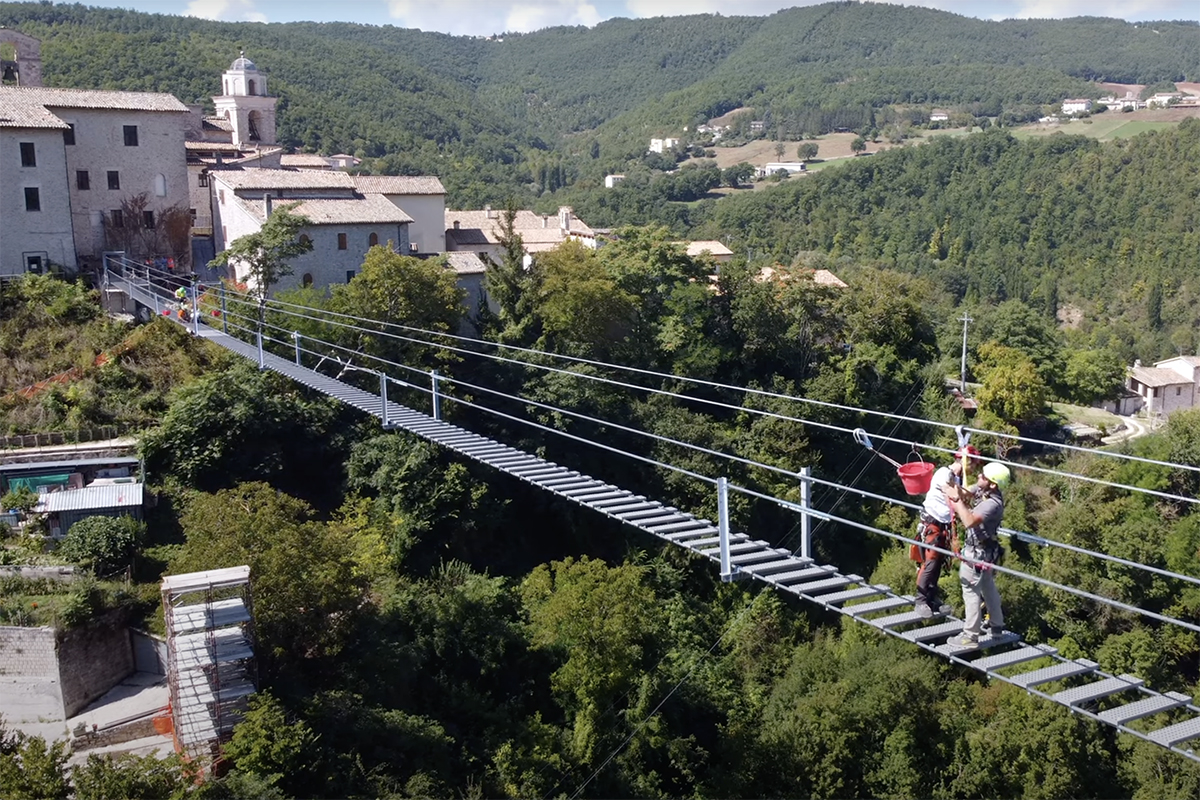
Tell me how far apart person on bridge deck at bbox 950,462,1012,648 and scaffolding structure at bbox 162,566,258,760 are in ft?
34.5

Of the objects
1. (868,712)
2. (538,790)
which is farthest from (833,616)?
(538,790)

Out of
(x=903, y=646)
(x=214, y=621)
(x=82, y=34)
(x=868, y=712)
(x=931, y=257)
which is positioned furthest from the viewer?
(x=931, y=257)

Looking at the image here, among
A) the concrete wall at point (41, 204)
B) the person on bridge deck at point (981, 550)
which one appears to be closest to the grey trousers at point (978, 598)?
the person on bridge deck at point (981, 550)

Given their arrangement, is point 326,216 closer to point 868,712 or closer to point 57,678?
point 57,678

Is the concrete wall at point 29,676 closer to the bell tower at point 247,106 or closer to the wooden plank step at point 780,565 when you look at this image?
the wooden plank step at point 780,565

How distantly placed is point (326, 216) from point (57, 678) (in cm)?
1586

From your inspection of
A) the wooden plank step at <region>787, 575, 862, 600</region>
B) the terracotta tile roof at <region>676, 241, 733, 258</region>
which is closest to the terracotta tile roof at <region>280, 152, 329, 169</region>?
the terracotta tile roof at <region>676, 241, 733, 258</region>

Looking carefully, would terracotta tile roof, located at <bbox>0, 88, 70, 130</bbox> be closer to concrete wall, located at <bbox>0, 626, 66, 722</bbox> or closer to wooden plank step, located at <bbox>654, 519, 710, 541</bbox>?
concrete wall, located at <bbox>0, 626, 66, 722</bbox>

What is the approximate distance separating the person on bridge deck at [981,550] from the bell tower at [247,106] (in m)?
39.7

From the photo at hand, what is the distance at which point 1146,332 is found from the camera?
6781cm

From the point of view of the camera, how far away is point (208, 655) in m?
14.6

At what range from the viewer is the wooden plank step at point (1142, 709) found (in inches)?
250

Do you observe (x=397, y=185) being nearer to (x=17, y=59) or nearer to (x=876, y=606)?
(x=17, y=59)

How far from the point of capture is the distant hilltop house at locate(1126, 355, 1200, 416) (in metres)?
42.5
